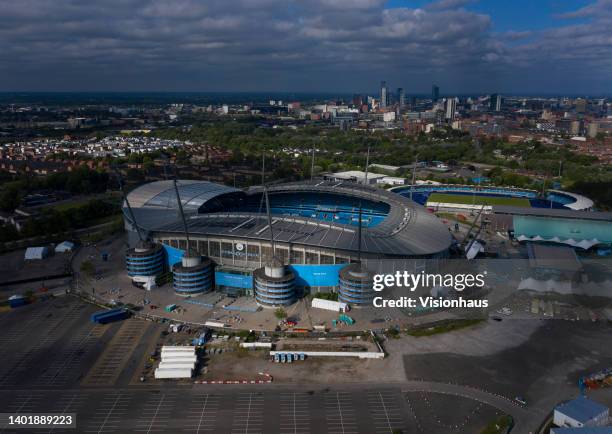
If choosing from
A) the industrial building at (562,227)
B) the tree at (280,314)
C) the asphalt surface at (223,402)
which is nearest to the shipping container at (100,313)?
the asphalt surface at (223,402)

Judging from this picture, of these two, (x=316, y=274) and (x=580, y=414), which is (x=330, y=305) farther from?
(x=580, y=414)

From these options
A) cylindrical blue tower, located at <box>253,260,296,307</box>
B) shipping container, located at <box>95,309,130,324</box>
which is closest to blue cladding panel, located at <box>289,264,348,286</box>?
cylindrical blue tower, located at <box>253,260,296,307</box>

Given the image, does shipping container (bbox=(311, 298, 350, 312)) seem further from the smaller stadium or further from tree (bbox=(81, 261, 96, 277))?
the smaller stadium

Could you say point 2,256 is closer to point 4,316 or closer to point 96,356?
point 4,316

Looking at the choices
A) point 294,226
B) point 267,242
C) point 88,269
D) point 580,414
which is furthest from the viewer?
point 88,269

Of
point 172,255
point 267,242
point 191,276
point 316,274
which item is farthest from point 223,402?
point 172,255

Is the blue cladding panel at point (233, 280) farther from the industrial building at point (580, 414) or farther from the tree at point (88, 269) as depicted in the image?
the industrial building at point (580, 414)
